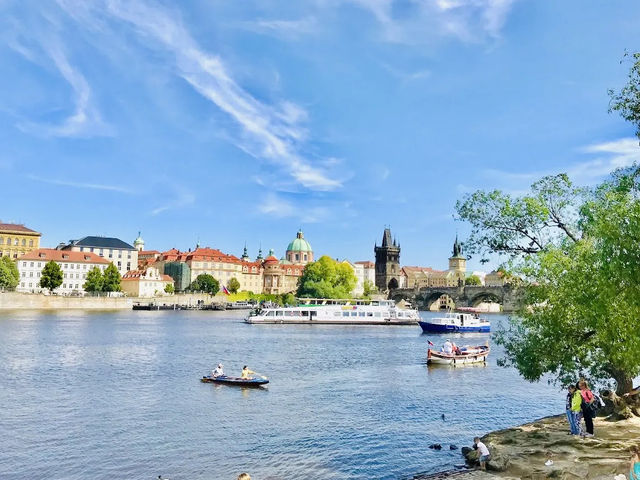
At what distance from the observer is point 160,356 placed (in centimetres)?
5859

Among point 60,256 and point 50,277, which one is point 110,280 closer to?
point 50,277

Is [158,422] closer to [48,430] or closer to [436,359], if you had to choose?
[48,430]

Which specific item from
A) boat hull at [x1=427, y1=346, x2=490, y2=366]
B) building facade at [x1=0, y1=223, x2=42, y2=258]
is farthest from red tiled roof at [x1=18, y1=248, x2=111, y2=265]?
boat hull at [x1=427, y1=346, x2=490, y2=366]

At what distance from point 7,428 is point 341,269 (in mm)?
129026

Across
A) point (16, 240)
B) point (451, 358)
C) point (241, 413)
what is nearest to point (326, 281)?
point (16, 240)

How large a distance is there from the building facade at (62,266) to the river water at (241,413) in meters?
118

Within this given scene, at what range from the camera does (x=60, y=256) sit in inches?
7018

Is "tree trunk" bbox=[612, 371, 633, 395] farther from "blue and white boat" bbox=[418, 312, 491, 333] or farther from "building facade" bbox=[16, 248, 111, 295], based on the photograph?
"building facade" bbox=[16, 248, 111, 295]

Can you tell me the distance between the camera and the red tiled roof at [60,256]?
170m

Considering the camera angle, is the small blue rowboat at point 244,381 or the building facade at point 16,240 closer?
the small blue rowboat at point 244,381

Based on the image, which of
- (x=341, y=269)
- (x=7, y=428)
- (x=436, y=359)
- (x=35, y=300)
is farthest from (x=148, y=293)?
(x=7, y=428)

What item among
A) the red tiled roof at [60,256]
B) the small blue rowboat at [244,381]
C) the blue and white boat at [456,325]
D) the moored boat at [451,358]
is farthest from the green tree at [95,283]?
the small blue rowboat at [244,381]

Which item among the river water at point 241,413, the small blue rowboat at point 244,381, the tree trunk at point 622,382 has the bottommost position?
the river water at point 241,413

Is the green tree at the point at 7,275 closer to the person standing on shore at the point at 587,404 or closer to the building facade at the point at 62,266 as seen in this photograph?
the building facade at the point at 62,266
